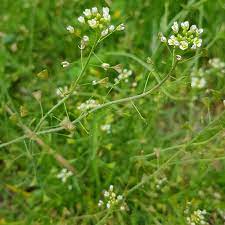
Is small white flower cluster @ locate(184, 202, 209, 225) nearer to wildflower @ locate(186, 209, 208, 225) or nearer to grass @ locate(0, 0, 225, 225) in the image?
wildflower @ locate(186, 209, 208, 225)

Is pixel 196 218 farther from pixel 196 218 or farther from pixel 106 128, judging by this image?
pixel 106 128

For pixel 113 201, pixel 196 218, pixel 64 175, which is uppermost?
pixel 113 201

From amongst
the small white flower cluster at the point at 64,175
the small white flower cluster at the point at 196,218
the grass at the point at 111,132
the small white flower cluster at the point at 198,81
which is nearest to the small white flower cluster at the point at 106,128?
the grass at the point at 111,132

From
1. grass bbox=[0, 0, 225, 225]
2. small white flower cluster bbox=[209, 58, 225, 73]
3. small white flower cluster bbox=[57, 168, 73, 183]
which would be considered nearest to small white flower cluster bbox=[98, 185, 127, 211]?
grass bbox=[0, 0, 225, 225]

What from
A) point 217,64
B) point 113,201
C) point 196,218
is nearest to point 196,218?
point 196,218

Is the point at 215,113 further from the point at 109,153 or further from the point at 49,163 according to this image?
the point at 49,163

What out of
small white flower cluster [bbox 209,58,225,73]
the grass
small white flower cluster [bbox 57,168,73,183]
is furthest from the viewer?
small white flower cluster [bbox 209,58,225,73]

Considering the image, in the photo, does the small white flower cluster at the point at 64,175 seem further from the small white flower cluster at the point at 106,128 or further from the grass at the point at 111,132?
the small white flower cluster at the point at 106,128

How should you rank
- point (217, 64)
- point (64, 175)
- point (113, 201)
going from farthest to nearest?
1. point (217, 64)
2. point (64, 175)
3. point (113, 201)

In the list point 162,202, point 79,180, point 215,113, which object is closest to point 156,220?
point 162,202
